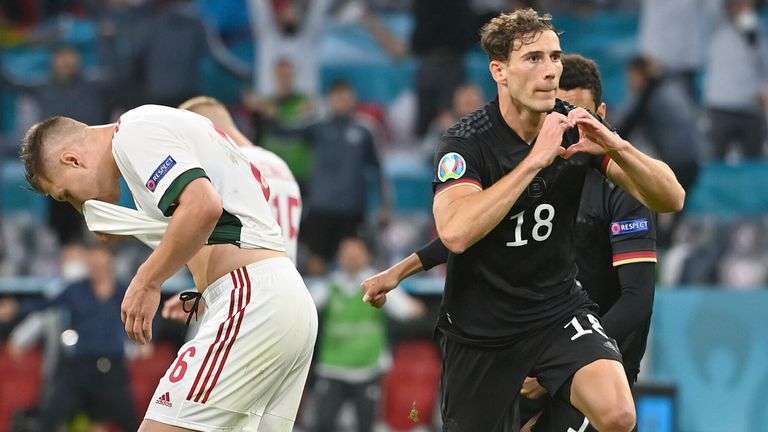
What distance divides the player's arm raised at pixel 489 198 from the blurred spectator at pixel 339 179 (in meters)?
7.86

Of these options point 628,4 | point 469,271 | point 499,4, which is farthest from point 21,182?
point 469,271

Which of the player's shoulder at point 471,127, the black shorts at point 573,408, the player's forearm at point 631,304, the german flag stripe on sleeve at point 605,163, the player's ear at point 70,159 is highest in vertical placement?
the player's shoulder at point 471,127

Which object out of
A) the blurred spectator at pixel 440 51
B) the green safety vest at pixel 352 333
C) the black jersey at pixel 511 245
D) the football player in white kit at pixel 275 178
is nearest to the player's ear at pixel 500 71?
the black jersey at pixel 511 245

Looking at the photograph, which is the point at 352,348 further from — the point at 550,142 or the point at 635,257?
the point at 550,142

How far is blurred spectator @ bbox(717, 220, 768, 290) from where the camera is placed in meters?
12.2

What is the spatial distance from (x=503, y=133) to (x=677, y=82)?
8.22 metres

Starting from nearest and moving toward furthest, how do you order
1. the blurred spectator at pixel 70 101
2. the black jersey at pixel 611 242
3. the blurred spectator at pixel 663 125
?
1. the black jersey at pixel 611 242
2. the blurred spectator at pixel 663 125
3. the blurred spectator at pixel 70 101

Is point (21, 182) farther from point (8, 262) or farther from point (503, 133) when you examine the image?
point (503, 133)

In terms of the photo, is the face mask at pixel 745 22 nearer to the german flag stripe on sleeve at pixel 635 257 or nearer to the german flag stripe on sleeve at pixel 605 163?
the german flag stripe on sleeve at pixel 635 257

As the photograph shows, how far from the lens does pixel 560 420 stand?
6.00 meters

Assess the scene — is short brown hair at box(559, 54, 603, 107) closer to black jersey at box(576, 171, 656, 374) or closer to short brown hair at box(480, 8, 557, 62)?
black jersey at box(576, 171, 656, 374)

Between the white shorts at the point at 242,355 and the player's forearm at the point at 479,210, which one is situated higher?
the player's forearm at the point at 479,210

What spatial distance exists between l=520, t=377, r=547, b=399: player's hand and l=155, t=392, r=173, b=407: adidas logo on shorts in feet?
5.71

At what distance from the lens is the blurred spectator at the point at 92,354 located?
11719 millimetres
